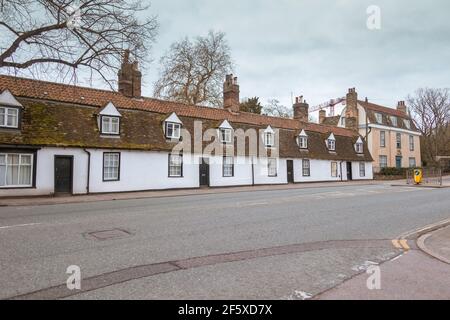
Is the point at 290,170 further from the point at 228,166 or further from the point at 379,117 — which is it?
the point at 379,117

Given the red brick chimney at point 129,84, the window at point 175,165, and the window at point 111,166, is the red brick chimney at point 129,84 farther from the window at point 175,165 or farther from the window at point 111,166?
the window at point 111,166

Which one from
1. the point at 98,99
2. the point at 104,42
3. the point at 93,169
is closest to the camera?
the point at 104,42

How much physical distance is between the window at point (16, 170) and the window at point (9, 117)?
1748 mm

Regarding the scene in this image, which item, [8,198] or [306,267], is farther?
[8,198]

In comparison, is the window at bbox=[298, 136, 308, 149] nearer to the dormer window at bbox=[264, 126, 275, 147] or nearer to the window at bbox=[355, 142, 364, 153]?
the dormer window at bbox=[264, 126, 275, 147]

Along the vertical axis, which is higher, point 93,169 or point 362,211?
point 93,169

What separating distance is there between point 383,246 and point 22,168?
19.2m

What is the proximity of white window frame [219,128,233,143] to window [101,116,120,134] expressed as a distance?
9.10 meters

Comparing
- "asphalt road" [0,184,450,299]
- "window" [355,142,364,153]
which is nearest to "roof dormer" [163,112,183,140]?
"asphalt road" [0,184,450,299]

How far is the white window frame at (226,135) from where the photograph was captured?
2950cm

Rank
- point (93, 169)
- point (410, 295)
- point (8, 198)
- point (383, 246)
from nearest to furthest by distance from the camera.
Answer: point (410, 295) < point (383, 246) < point (8, 198) < point (93, 169)
